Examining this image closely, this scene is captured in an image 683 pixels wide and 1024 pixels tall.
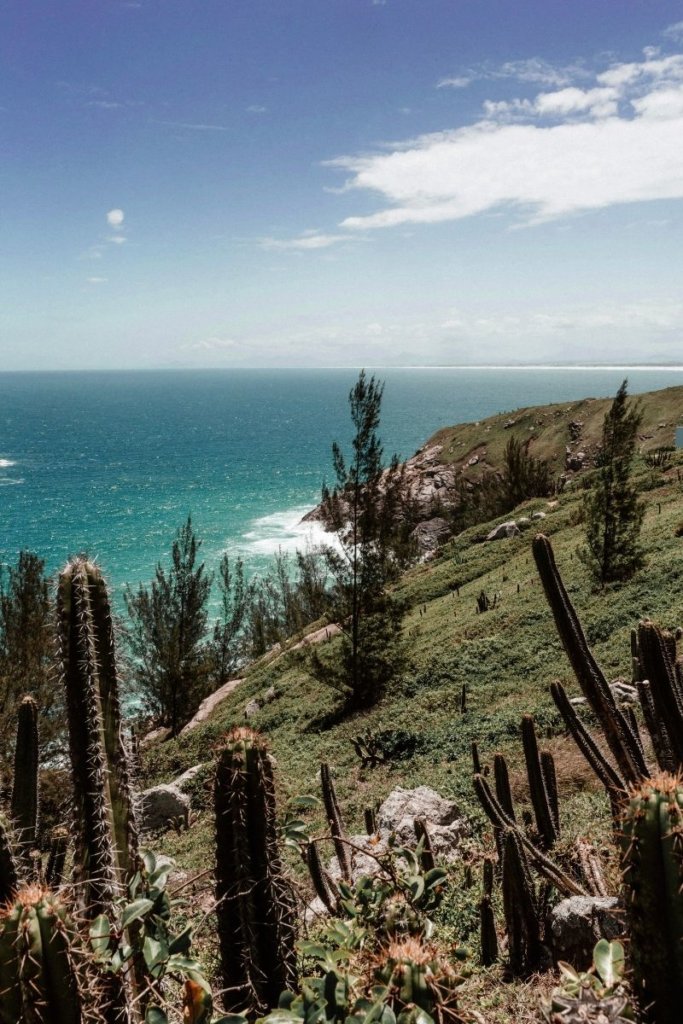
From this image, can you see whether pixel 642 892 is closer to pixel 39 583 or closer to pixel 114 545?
pixel 39 583

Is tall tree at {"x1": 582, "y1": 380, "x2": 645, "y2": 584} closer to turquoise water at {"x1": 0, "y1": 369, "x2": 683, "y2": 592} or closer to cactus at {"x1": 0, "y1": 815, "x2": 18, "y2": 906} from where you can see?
cactus at {"x1": 0, "y1": 815, "x2": 18, "y2": 906}

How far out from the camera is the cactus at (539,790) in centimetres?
759

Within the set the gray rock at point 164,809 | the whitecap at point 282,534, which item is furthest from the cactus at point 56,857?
the whitecap at point 282,534

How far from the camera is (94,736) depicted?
3352mm

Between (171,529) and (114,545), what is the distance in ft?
34.3

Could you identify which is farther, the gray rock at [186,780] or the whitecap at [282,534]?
the whitecap at [282,534]

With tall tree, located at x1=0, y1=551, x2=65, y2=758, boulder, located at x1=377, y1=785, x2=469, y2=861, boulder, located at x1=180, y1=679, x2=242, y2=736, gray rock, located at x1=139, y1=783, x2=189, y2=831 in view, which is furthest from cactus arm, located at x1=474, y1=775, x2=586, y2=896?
boulder, located at x1=180, y1=679, x2=242, y2=736

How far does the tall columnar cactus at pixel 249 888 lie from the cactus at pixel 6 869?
0.95m

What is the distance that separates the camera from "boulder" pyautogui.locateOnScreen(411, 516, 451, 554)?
66.4 meters

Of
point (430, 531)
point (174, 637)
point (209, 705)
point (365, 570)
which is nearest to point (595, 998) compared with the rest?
point (365, 570)

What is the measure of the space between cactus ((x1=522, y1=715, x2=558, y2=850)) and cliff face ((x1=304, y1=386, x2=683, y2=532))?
61872mm

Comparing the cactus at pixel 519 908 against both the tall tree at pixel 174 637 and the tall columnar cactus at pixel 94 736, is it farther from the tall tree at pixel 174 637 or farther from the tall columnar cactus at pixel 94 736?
the tall tree at pixel 174 637

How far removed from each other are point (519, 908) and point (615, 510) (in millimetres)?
19288

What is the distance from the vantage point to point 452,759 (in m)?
14.9
